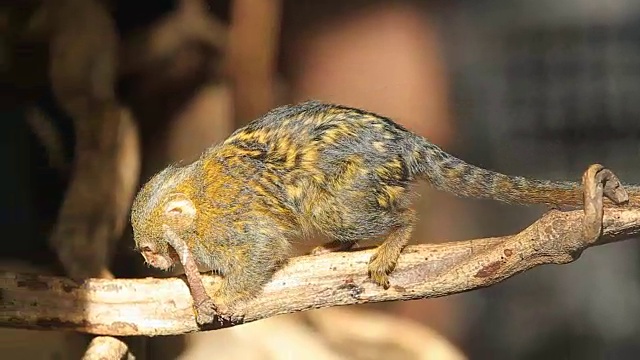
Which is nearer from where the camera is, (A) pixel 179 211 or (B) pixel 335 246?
(A) pixel 179 211

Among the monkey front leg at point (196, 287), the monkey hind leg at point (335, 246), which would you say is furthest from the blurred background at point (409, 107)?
the monkey front leg at point (196, 287)

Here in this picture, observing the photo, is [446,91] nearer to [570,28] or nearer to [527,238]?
[570,28]

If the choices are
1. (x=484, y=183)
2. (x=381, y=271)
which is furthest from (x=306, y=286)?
(x=484, y=183)

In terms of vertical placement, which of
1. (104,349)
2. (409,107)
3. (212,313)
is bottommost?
(104,349)

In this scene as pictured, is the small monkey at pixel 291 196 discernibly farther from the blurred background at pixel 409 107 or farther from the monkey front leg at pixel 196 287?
the blurred background at pixel 409 107

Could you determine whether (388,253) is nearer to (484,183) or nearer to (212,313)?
(484,183)

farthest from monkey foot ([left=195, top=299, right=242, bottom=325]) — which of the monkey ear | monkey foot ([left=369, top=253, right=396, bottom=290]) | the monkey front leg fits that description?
monkey foot ([left=369, top=253, right=396, bottom=290])

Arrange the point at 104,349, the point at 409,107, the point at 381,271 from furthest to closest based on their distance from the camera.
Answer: the point at 409,107, the point at 104,349, the point at 381,271
